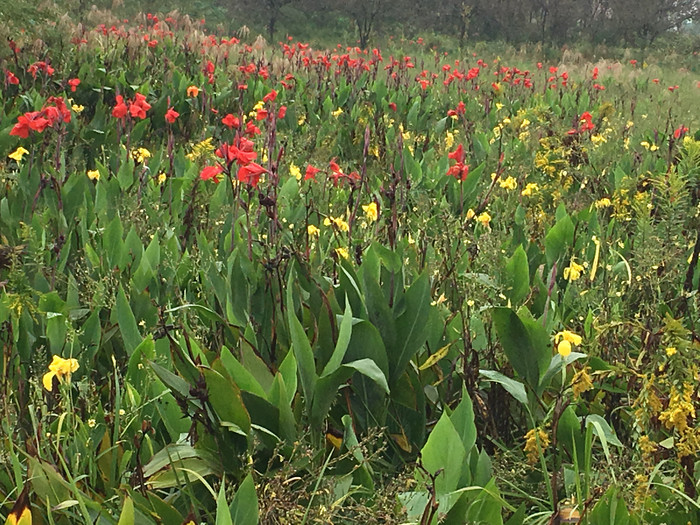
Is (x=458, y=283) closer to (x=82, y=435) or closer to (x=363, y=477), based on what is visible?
(x=363, y=477)

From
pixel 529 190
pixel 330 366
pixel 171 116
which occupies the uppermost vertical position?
pixel 171 116

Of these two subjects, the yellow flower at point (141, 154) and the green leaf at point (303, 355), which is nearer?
the green leaf at point (303, 355)

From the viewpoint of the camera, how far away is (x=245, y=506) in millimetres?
1238

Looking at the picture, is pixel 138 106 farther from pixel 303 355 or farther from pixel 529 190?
pixel 303 355

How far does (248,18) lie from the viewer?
28.7 metres

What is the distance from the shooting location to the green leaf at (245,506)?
123 cm

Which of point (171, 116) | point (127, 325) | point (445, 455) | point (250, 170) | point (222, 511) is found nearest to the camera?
point (222, 511)

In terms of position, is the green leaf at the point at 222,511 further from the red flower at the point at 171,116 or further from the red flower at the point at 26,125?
the red flower at the point at 171,116

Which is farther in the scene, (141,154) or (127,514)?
(141,154)

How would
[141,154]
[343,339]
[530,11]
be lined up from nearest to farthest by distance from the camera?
[343,339] → [141,154] → [530,11]

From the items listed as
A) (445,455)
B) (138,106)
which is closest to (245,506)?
(445,455)

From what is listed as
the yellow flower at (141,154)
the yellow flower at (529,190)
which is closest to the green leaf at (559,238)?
the yellow flower at (529,190)

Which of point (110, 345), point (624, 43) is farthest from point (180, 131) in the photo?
point (624, 43)

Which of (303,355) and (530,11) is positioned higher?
(530,11)
